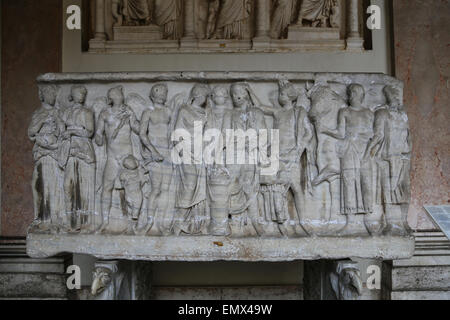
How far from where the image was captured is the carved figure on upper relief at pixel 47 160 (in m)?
4.64

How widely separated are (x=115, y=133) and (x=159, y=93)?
570 millimetres

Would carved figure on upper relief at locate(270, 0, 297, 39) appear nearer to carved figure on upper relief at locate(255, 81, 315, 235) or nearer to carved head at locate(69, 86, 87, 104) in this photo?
carved figure on upper relief at locate(255, 81, 315, 235)

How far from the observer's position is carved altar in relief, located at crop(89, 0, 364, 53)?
6742mm

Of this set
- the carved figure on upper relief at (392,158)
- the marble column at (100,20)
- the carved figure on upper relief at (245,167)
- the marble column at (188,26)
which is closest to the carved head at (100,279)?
the carved figure on upper relief at (245,167)

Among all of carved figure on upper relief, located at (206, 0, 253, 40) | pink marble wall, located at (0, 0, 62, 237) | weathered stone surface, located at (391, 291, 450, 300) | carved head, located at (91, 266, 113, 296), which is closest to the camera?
carved head, located at (91, 266, 113, 296)

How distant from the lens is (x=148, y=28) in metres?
6.83

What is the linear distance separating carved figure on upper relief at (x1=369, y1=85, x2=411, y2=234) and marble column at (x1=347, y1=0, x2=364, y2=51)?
7.74 feet

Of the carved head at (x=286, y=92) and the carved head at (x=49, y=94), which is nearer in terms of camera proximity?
the carved head at (x=286, y=92)

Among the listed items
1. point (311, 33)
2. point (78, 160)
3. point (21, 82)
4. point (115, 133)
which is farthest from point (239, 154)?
point (21, 82)

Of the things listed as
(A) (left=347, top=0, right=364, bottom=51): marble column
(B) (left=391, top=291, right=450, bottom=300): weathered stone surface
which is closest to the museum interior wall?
(A) (left=347, top=0, right=364, bottom=51): marble column

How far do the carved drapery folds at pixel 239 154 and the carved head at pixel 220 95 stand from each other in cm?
1

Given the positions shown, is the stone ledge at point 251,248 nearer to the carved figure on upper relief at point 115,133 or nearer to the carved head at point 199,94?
the carved figure on upper relief at point 115,133

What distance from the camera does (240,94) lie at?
4535 mm

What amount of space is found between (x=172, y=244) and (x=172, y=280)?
7.43 ft
